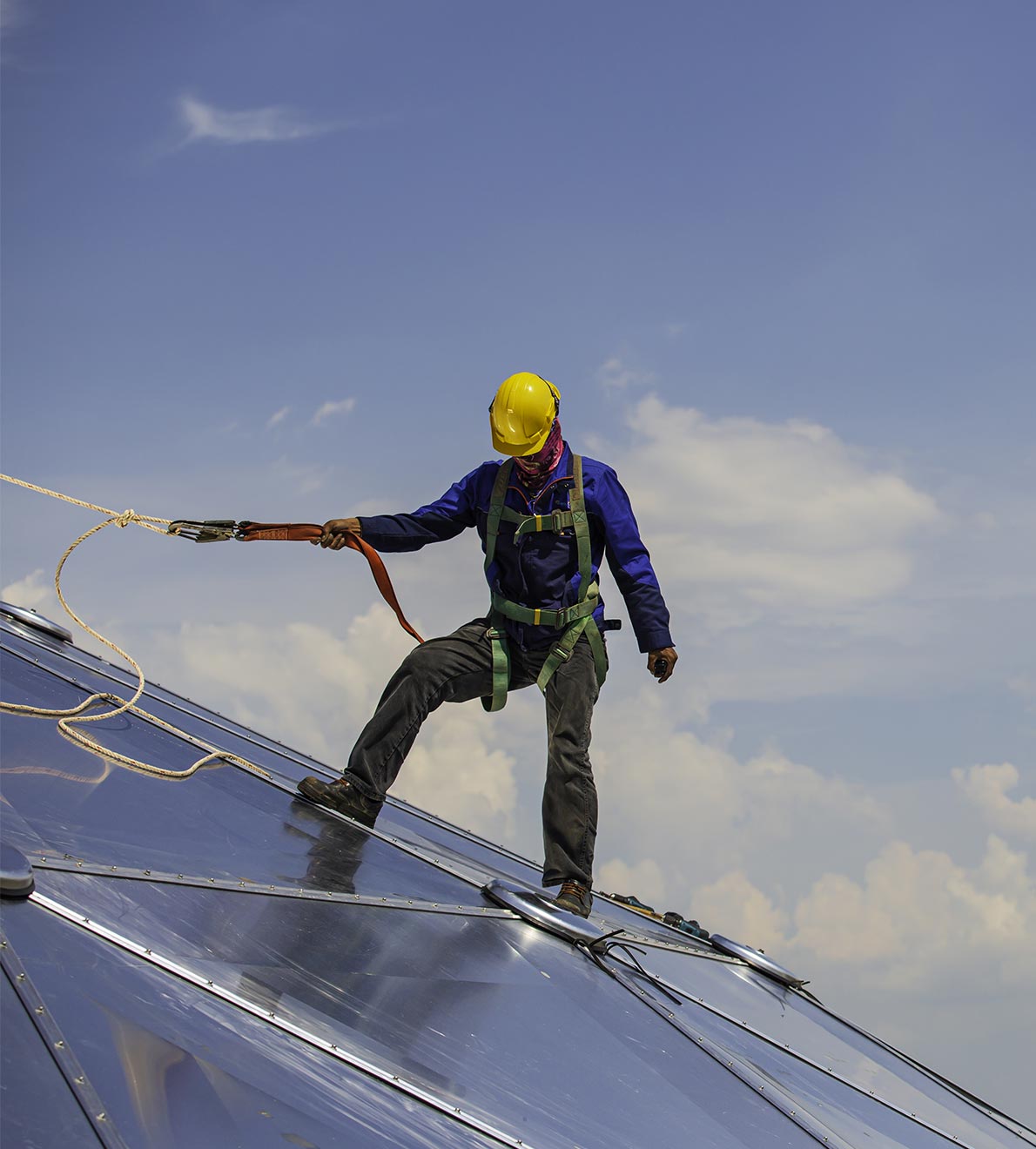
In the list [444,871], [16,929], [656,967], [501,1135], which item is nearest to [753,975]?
[656,967]

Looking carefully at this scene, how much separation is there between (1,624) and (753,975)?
570cm

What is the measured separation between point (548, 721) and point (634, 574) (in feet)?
3.09

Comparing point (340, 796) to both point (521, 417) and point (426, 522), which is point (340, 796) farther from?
point (521, 417)

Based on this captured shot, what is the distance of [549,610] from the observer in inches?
288

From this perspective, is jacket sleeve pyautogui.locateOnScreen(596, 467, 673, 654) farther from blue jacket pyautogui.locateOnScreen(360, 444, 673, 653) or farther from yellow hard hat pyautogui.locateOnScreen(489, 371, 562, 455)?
yellow hard hat pyautogui.locateOnScreen(489, 371, 562, 455)

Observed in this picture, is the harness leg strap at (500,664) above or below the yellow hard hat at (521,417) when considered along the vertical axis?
below

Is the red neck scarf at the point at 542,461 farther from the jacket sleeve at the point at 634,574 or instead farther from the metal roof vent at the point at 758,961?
the metal roof vent at the point at 758,961

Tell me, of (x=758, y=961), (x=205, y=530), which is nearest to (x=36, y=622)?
(x=205, y=530)

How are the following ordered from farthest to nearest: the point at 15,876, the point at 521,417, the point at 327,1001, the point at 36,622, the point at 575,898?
the point at 36,622, the point at 521,417, the point at 575,898, the point at 327,1001, the point at 15,876

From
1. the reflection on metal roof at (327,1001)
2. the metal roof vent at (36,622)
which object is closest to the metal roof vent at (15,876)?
the reflection on metal roof at (327,1001)

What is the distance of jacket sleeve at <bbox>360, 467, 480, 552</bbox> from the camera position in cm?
766

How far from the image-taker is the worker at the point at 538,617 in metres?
7.24

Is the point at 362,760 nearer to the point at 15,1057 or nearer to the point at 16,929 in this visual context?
the point at 16,929

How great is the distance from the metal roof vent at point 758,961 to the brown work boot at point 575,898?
1911 millimetres
